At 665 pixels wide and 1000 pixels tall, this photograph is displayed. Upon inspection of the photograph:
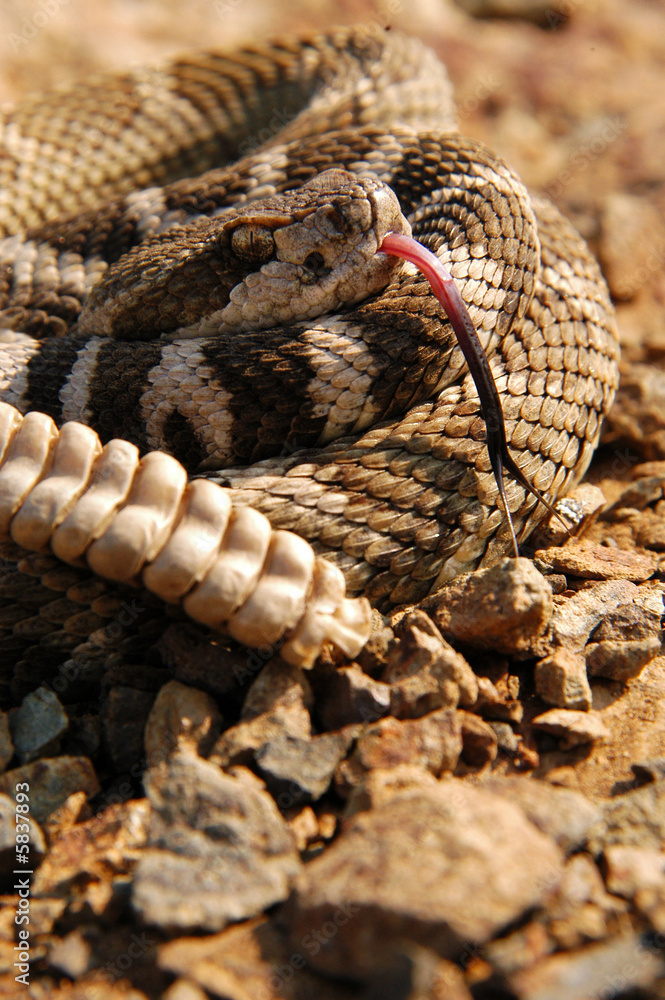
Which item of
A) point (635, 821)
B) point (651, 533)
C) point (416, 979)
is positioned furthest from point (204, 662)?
point (651, 533)

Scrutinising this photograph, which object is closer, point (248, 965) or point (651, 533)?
point (248, 965)

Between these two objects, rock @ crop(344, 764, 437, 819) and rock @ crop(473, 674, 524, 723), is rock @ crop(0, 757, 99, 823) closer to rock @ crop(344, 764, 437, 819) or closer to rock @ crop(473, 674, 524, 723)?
rock @ crop(344, 764, 437, 819)

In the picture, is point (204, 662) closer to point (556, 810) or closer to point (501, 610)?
point (501, 610)

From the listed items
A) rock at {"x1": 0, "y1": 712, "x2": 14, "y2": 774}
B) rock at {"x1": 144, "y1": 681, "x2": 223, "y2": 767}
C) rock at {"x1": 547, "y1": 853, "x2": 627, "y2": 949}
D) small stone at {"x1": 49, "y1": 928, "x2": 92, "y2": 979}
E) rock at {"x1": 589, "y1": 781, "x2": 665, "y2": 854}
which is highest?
rock at {"x1": 547, "y1": 853, "x2": 627, "y2": 949}

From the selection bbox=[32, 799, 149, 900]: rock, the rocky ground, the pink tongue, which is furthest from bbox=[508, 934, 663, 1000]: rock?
the pink tongue

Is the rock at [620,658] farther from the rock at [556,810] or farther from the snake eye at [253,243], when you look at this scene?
the snake eye at [253,243]

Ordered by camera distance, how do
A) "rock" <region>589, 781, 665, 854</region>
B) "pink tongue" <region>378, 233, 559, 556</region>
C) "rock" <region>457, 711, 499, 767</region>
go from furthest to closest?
1. "pink tongue" <region>378, 233, 559, 556</region>
2. "rock" <region>457, 711, 499, 767</region>
3. "rock" <region>589, 781, 665, 854</region>
